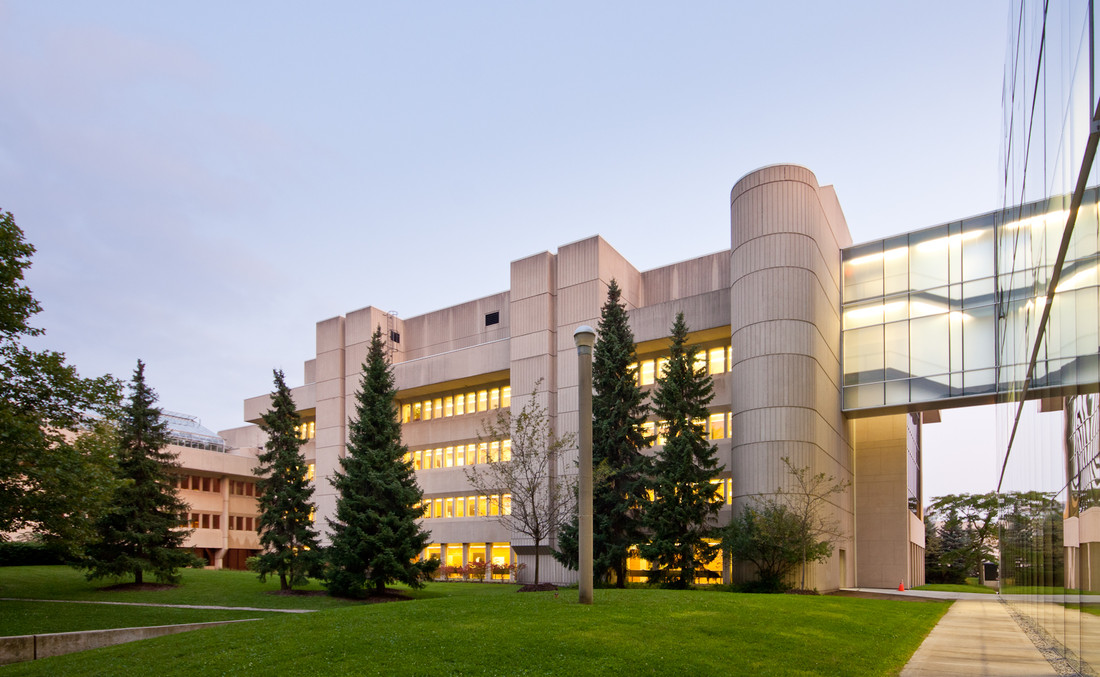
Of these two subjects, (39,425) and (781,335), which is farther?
(781,335)

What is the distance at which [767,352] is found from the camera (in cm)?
3606

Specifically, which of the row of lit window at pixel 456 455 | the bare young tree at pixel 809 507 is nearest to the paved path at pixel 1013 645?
the bare young tree at pixel 809 507

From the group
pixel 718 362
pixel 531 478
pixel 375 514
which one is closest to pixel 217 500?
pixel 531 478

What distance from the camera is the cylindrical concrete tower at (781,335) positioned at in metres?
35.1

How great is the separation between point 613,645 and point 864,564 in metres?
40.8

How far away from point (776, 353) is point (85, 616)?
2889 centimetres

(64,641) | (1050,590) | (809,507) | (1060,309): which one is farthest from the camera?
(809,507)

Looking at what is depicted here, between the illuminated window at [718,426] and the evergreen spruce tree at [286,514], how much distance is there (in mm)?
21115

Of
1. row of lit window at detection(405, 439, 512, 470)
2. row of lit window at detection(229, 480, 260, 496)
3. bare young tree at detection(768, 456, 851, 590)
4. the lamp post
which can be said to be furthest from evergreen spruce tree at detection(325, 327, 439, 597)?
row of lit window at detection(229, 480, 260, 496)

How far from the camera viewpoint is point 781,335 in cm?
3578

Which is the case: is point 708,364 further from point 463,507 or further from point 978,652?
point 978,652

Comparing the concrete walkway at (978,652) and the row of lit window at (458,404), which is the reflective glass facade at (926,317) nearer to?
the concrete walkway at (978,652)

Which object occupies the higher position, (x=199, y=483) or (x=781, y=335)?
(x=781, y=335)

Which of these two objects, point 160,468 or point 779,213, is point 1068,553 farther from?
point 160,468
